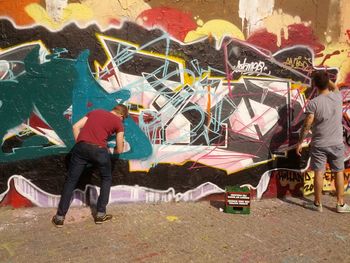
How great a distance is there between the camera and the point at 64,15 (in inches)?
191

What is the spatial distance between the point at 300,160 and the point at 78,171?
3.26 metres

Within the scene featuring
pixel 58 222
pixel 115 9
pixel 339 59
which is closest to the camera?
pixel 58 222

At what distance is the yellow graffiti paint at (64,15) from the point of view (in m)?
4.76

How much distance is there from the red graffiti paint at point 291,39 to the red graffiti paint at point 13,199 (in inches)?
141

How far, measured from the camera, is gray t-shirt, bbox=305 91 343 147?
209 inches

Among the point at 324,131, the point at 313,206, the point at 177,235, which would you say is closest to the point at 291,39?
the point at 324,131

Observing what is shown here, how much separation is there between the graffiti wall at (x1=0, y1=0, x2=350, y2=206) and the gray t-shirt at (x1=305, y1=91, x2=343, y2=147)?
54cm

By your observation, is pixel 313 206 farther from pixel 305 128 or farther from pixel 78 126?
pixel 78 126

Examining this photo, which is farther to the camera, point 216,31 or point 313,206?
point 313,206

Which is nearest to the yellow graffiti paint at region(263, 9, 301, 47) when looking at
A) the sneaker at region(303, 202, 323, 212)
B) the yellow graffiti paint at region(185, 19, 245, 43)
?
the yellow graffiti paint at region(185, 19, 245, 43)

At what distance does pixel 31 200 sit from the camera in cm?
504

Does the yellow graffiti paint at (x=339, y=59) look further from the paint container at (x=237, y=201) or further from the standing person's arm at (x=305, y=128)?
the paint container at (x=237, y=201)

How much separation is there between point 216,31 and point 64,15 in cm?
195

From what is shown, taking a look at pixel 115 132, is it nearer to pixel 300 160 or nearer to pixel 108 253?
pixel 108 253
